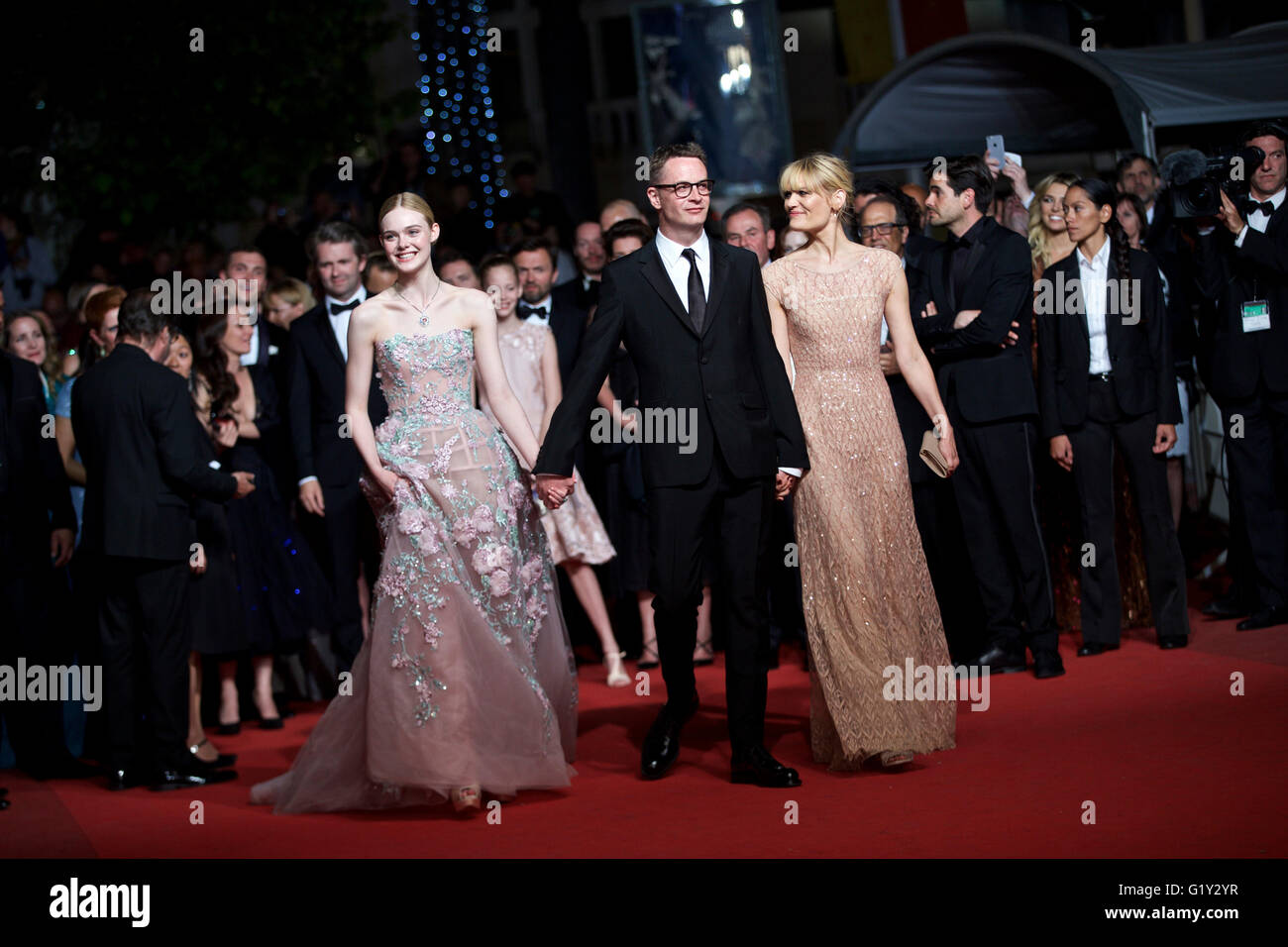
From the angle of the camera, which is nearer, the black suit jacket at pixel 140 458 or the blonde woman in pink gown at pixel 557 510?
the black suit jacket at pixel 140 458

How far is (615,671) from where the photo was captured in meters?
7.65

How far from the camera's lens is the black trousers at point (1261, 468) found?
718cm

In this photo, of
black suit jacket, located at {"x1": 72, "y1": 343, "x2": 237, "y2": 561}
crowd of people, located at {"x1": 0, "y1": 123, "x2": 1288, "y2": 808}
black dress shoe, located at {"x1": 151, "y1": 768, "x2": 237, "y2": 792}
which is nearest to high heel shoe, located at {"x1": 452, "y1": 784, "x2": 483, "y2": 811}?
crowd of people, located at {"x1": 0, "y1": 123, "x2": 1288, "y2": 808}

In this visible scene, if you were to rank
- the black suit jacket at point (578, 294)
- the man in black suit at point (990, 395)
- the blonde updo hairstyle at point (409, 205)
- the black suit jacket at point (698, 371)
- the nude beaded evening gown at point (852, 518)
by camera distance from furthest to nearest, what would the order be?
1. the black suit jacket at point (578, 294)
2. the man in black suit at point (990, 395)
3. the blonde updo hairstyle at point (409, 205)
4. the nude beaded evening gown at point (852, 518)
5. the black suit jacket at point (698, 371)

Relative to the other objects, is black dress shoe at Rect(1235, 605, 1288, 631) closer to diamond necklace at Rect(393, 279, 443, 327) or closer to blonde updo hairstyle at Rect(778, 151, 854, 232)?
blonde updo hairstyle at Rect(778, 151, 854, 232)

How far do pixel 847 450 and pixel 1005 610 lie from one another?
176cm

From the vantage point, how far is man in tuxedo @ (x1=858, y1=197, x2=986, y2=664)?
279 inches

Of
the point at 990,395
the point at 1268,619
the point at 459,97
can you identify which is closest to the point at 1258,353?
the point at 1268,619

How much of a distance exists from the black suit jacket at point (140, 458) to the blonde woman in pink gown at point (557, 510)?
186cm

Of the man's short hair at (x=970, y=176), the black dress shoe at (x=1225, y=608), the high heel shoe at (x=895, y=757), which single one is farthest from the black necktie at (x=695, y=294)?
the black dress shoe at (x=1225, y=608)

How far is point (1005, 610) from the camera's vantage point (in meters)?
6.93

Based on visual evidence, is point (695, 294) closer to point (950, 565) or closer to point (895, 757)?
point (895, 757)

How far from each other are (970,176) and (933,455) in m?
1.70

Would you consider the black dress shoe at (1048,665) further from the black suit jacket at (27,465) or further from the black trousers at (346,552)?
the black suit jacket at (27,465)
